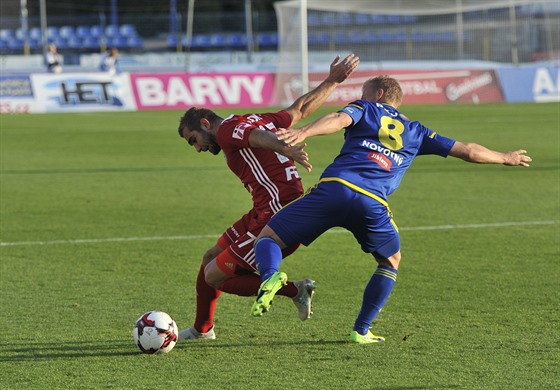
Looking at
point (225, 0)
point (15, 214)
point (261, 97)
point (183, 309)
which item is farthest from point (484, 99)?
point (183, 309)

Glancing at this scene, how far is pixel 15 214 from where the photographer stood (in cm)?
1147

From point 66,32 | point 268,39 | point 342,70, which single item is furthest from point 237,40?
point 342,70

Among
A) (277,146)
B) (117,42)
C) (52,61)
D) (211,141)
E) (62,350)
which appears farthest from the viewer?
(117,42)

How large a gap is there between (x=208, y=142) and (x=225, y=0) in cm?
4182

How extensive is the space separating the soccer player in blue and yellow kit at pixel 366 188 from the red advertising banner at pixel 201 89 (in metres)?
25.0

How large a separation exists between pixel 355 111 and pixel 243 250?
106 centimetres

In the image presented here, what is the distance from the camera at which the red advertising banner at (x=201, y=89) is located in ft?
100

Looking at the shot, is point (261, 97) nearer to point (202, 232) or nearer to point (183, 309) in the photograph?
point (202, 232)

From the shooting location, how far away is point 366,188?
5.41 m

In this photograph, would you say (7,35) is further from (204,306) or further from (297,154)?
(297,154)

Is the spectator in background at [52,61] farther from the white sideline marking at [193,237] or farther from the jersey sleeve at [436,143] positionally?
the jersey sleeve at [436,143]

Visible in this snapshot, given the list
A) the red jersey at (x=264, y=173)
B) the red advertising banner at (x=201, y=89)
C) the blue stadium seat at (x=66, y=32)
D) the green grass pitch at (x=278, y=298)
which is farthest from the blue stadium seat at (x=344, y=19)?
the red jersey at (x=264, y=173)

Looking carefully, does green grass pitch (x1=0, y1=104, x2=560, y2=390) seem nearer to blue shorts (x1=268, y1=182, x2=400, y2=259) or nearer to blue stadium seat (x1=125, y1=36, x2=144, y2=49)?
blue shorts (x1=268, y1=182, x2=400, y2=259)

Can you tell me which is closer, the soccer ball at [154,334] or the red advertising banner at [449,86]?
the soccer ball at [154,334]
